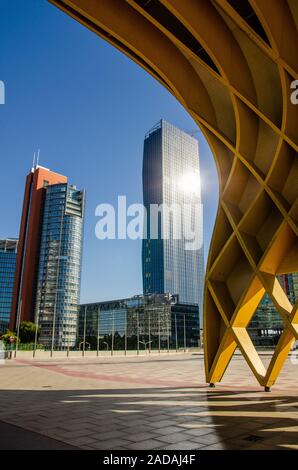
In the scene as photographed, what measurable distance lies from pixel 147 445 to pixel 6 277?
187m

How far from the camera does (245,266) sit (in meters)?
15.2

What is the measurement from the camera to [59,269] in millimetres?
148250

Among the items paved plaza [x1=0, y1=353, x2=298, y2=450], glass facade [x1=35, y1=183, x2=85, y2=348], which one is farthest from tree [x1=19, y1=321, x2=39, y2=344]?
paved plaza [x1=0, y1=353, x2=298, y2=450]

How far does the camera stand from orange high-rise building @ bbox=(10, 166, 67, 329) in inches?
5379

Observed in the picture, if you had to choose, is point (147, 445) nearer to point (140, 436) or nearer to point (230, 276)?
point (140, 436)

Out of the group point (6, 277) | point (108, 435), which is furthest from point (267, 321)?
point (6, 277)

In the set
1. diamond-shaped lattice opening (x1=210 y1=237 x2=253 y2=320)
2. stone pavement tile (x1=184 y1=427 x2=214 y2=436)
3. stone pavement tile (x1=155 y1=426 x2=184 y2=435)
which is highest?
diamond-shaped lattice opening (x1=210 y1=237 x2=253 y2=320)

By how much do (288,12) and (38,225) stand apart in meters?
141

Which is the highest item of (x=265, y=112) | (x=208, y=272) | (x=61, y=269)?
(x=61, y=269)

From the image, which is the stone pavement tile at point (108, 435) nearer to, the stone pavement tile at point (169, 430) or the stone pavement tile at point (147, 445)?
the stone pavement tile at point (147, 445)

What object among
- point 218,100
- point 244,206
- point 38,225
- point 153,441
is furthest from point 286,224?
point 38,225

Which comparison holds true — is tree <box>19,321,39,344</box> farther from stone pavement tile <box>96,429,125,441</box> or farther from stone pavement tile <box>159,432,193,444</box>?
stone pavement tile <box>159,432,193,444</box>

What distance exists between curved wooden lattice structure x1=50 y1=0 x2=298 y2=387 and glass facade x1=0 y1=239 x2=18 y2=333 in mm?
172798
